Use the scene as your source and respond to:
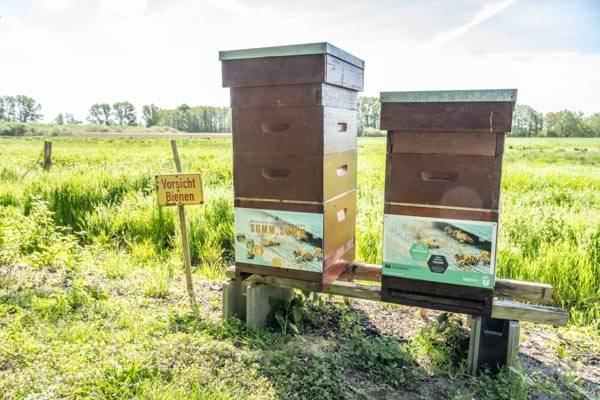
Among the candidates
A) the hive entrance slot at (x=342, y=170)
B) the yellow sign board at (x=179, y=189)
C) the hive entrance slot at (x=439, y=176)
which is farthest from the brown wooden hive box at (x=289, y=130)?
the yellow sign board at (x=179, y=189)

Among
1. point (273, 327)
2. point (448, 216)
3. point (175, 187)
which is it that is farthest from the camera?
point (175, 187)

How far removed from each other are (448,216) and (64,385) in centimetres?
263

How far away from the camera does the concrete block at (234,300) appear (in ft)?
13.0

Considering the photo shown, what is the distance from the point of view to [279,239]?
11.6 ft

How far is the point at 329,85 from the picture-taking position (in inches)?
132

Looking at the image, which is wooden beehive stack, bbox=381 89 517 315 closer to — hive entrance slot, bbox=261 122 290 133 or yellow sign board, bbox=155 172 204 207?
hive entrance slot, bbox=261 122 290 133

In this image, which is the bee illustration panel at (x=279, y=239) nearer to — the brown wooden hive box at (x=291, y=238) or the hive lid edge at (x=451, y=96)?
the brown wooden hive box at (x=291, y=238)

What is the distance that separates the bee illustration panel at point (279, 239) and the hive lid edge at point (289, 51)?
112 centimetres

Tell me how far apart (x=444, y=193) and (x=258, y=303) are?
1.71 meters

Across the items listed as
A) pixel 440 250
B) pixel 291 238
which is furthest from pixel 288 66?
pixel 440 250

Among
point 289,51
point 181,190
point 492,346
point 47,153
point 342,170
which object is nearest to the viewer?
point 289,51

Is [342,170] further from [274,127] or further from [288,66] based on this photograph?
[288,66]

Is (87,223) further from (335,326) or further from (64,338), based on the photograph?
(335,326)

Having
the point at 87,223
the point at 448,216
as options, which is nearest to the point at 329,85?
the point at 448,216
